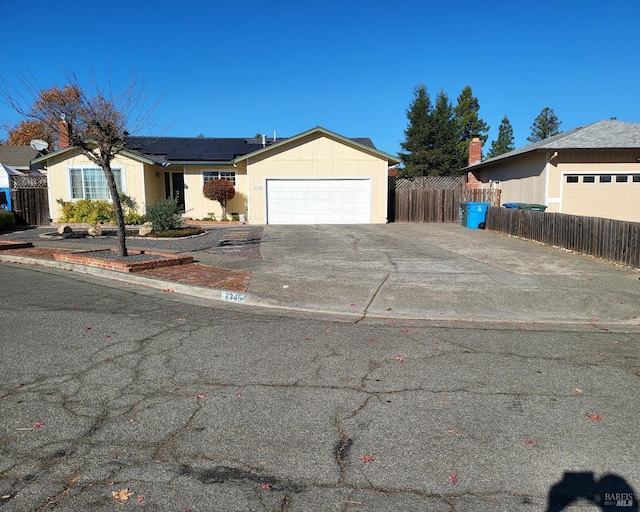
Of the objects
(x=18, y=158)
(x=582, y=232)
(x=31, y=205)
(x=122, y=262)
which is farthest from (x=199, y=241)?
(x=18, y=158)

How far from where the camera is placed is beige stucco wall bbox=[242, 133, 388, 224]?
2433cm

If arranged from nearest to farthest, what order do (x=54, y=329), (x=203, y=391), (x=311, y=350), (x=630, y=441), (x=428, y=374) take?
(x=630, y=441) → (x=203, y=391) → (x=428, y=374) → (x=311, y=350) → (x=54, y=329)

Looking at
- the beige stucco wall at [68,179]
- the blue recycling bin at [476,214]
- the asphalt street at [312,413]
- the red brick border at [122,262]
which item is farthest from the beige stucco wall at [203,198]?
the asphalt street at [312,413]

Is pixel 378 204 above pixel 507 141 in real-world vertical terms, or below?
below

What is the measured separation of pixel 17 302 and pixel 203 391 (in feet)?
17.4

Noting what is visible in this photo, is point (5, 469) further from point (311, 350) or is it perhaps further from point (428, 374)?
point (428, 374)

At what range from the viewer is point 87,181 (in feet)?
79.2

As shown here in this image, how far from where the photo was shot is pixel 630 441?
12.2 ft

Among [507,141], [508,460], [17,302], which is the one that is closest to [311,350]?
[508,460]

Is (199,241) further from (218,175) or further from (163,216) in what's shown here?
(218,175)

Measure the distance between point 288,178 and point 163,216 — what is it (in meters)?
7.93

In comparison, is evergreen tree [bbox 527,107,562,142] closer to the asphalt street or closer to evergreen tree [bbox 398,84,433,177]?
evergreen tree [bbox 398,84,433,177]

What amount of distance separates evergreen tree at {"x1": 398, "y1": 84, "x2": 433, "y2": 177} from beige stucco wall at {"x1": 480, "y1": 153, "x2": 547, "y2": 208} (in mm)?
20596

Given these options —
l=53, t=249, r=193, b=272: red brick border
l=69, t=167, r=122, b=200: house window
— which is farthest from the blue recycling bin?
l=69, t=167, r=122, b=200: house window
